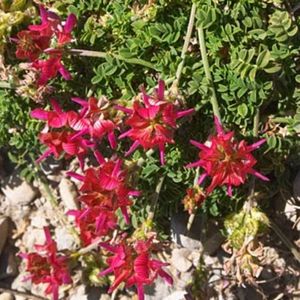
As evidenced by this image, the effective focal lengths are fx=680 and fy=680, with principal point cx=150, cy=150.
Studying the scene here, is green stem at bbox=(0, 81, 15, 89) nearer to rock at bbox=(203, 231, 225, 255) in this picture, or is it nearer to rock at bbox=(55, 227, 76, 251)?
rock at bbox=(55, 227, 76, 251)

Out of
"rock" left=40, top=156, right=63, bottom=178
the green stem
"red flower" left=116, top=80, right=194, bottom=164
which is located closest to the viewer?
"red flower" left=116, top=80, right=194, bottom=164

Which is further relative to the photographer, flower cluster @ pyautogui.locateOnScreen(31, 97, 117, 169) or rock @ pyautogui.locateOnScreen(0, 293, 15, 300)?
rock @ pyautogui.locateOnScreen(0, 293, 15, 300)

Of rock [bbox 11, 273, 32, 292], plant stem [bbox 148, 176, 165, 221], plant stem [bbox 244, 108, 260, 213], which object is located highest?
plant stem [bbox 244, 108, 260, 213]

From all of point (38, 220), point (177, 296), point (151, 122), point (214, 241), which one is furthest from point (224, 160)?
point (38, 220)

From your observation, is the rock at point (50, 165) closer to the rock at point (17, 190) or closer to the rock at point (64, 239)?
the rock at point (17, 190)

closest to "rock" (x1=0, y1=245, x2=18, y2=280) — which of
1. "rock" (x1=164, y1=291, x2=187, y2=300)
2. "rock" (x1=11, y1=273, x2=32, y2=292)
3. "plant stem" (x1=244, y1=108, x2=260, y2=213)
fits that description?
"rock" (x1=11, y1=273, x2=32, y2=292)

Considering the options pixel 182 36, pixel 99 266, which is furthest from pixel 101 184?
pixel 99 266
